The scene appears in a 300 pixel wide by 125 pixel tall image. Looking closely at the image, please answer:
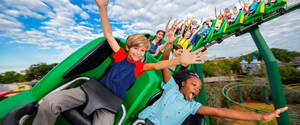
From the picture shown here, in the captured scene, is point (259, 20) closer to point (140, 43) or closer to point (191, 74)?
point (191, 74)

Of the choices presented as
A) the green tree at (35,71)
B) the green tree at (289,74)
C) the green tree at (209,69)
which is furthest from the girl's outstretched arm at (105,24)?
the green tree at (289,74)

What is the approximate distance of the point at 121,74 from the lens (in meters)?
0.80

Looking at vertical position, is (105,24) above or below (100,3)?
below

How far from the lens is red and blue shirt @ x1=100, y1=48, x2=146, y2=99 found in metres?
0.79

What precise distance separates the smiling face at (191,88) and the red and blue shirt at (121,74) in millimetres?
369

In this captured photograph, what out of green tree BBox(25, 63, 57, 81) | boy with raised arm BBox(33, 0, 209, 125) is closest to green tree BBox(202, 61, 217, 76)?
boy with raised arm BBox(33, 0, 209, 125)

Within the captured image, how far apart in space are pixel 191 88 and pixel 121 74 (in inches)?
20.4

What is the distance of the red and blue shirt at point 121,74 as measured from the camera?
0.79m

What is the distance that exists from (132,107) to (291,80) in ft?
46.4

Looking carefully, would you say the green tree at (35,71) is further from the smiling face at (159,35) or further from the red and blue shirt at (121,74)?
the red and blue shirt at (121,74)

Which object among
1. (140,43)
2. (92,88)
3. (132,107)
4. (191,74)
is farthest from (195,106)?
(92,88)

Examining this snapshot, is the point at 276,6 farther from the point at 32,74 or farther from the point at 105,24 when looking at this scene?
the point at 32,74

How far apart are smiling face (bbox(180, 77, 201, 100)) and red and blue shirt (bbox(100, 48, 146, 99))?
37 cm

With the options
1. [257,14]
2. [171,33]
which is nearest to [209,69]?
[257,14]
